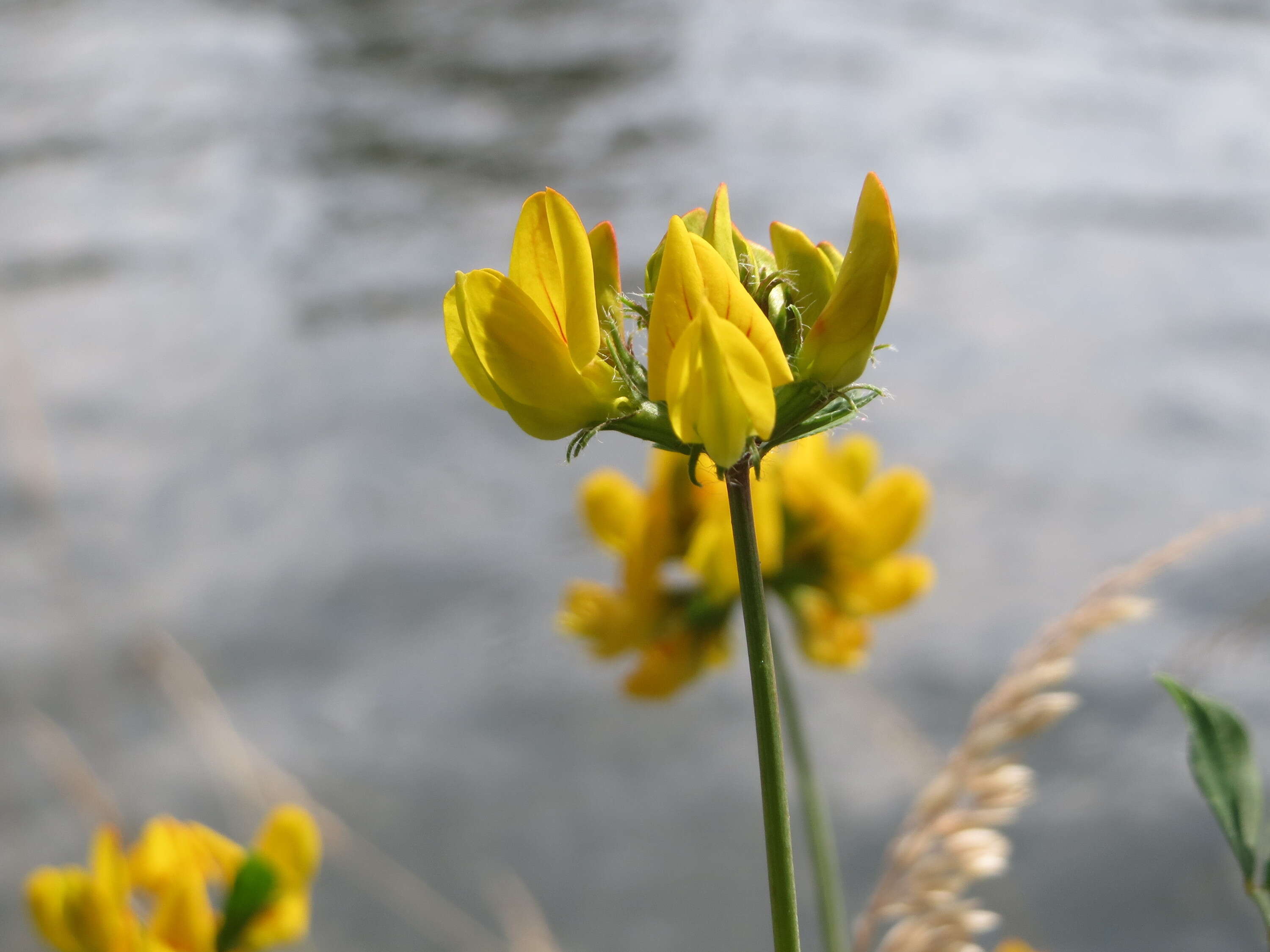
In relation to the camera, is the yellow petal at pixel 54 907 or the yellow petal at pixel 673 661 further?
the yellow petal at pixel 673 661

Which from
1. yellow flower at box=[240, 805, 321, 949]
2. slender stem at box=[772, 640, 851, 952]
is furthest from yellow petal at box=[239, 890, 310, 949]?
slender stem at box=[772, 640, 851, 952]

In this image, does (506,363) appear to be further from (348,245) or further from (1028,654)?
(348,245)

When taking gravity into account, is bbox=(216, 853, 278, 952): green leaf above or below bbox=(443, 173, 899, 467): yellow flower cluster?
below

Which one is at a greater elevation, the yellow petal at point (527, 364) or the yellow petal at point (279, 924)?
the yellow petal at point (527, 364)

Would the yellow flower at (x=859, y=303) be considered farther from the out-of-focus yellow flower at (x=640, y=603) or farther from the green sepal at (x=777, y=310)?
the out-of-focus yellow flower at (x=640, y=603)

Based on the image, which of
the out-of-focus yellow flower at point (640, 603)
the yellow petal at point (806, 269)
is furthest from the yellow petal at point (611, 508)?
the yellow petal at point (806, 269)

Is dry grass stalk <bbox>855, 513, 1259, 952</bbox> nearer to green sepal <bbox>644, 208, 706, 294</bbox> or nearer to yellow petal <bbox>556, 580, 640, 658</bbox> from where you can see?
green sepal <bbox>644, 208, 706, 294</bbox>
